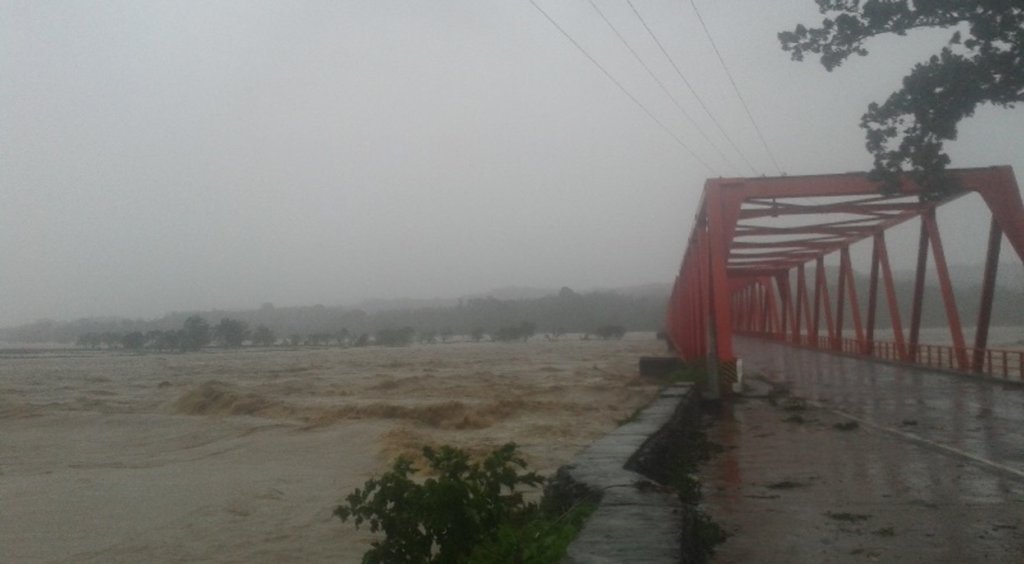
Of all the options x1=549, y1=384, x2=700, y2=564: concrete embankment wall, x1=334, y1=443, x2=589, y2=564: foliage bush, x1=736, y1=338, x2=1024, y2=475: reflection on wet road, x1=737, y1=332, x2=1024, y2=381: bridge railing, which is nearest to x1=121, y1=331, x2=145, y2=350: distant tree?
x1=737, y1=332, x2=1024, y2=381: bridge railing

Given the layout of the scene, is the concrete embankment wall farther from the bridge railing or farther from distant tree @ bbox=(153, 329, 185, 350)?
distant tree @ bbox=(153, 329, 185, 350)

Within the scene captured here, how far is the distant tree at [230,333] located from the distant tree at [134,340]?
659 centimetres

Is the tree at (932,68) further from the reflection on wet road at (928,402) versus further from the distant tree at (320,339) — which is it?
the distant tree at (320,339)

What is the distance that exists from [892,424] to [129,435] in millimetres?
15055

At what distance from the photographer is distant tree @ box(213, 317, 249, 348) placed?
91812 mm

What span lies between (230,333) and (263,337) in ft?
41.8

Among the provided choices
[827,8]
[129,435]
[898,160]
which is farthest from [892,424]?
[129,435]

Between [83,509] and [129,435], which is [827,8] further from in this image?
[129,435]

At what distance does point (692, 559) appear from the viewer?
17.1 feet

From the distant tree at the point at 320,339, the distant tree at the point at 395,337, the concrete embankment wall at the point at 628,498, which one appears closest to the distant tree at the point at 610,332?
the distant tree at the point at 395,337

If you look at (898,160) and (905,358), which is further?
(905,358)

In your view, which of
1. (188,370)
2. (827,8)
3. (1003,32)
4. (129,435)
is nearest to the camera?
(1003,32)

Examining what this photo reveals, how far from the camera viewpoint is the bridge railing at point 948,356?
23.0 m

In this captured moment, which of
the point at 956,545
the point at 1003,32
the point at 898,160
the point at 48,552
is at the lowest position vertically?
the point at 48,552
